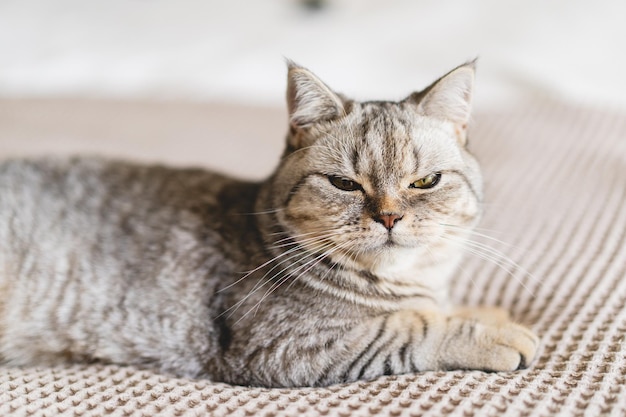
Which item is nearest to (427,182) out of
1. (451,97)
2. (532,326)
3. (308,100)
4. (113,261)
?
(451,97)

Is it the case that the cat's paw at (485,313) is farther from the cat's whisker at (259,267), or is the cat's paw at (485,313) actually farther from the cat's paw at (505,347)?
the cat's whisker at (259,267)

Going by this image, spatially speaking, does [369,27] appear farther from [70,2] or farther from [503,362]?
[503,362]

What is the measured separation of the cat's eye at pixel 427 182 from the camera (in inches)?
52.9

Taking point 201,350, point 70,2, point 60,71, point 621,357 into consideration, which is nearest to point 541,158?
point 621,357

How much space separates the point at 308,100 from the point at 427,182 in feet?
1.10

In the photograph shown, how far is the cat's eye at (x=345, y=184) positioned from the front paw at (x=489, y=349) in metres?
0.38

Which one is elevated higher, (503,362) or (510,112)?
(510,112)

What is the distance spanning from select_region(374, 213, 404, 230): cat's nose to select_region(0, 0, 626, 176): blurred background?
1.41 meters

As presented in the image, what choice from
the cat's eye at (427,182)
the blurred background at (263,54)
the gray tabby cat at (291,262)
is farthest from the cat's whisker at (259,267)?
the blurred background at (263,54)

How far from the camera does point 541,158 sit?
2238mm

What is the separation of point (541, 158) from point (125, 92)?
2020mm

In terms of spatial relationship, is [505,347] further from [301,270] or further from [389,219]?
[301,270]

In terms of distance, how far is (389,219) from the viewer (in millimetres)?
1261

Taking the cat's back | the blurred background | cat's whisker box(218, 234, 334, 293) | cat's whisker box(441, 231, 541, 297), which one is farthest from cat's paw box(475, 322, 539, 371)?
the blurred background
